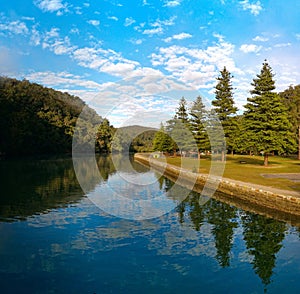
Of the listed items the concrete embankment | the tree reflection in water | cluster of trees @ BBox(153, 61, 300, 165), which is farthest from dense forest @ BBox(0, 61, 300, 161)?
the tree reflection in water

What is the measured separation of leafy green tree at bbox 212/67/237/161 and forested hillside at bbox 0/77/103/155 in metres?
51.4

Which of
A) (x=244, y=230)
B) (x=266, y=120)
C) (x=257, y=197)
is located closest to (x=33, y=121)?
(x=266, y=120)

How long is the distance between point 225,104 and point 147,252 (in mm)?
41405

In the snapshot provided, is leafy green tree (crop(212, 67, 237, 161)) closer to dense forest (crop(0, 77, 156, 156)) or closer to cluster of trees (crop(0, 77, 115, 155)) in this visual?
dense forest (crop(0, 77, 156, 156))

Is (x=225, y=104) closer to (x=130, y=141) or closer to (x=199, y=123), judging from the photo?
(x=199, y=123)

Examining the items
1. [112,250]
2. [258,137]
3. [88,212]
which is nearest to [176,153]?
[258,137]

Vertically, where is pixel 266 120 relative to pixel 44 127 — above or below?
below

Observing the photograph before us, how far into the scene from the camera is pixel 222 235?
14797mm

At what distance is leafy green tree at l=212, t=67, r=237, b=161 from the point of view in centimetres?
5016

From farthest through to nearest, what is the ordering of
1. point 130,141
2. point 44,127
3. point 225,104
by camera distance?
point 130,141 → point 44,127 → point 225,104

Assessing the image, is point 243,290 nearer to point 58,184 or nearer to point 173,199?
point 173,199

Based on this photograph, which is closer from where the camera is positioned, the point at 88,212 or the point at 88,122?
the point at 88,212

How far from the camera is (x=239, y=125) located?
192 ft

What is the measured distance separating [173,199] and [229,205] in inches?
186
